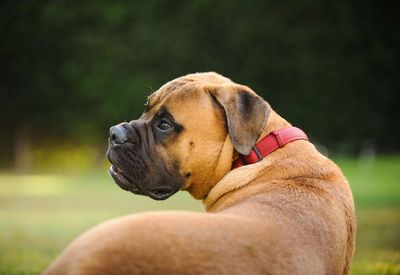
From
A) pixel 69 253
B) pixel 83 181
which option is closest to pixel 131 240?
pixel 69 253

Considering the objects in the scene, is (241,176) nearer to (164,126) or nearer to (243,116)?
(243,116)

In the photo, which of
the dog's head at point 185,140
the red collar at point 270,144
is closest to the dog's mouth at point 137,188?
the dog's head at point 185,140

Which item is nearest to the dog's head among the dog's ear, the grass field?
the dog's ear

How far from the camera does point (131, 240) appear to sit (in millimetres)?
2354

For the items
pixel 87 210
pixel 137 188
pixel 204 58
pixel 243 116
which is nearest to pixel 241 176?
pixel 243 116

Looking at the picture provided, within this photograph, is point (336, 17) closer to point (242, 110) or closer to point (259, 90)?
point (259, 90)

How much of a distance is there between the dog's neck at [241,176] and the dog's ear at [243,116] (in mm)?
124

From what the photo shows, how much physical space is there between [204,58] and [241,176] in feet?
66.7

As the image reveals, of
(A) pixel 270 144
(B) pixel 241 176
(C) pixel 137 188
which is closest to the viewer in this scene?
(B) pixel 241 176

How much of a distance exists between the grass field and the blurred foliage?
358 centimetres

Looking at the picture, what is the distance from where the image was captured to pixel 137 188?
4.06 meters

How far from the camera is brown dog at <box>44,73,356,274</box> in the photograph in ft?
7.78

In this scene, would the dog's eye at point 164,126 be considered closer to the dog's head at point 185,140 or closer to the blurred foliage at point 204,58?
the dog's head at point 185,140

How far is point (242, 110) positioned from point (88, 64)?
69.6 feet
